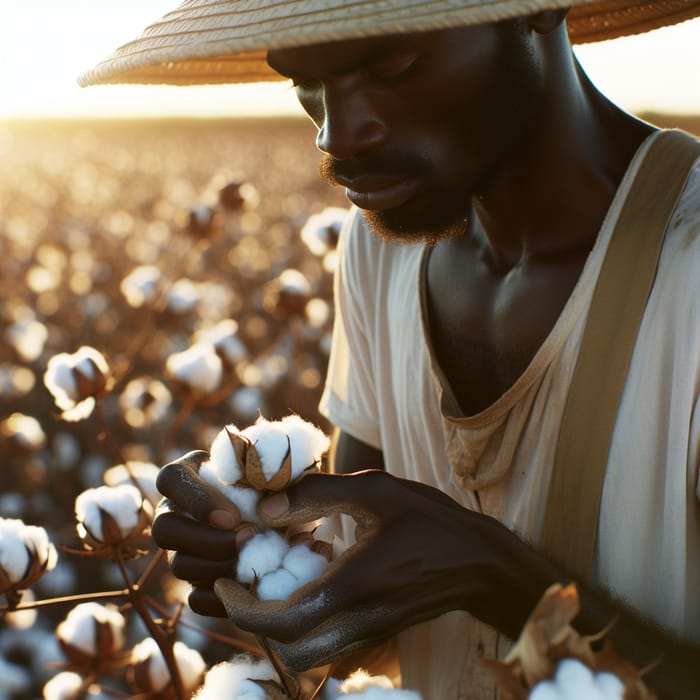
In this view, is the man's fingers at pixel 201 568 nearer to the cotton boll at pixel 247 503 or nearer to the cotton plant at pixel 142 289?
the cotton boll at pixel 247 503

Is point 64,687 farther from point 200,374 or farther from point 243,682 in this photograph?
point 243,682

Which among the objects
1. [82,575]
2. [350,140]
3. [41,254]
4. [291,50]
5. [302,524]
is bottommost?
[82,575]

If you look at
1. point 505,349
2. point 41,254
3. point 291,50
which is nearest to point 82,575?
point 505,349

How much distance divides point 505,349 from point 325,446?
1.66 feet

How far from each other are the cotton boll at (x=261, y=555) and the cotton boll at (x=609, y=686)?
509 millimetres

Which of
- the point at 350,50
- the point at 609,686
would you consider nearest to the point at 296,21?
the point at 350,50

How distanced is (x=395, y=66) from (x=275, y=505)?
60 centimetres

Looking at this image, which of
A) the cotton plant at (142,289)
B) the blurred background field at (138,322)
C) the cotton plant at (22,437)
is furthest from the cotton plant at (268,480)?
the cotton plant at (142,289)

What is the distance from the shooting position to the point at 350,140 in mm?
1320

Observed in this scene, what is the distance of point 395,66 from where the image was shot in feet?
4.23

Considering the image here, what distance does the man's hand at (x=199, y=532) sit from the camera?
113 centimetres

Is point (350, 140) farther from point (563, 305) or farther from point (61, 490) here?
point (61, 490)

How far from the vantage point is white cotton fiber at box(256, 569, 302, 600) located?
43.2 inches

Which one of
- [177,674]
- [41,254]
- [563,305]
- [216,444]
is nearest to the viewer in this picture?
[216,444]
